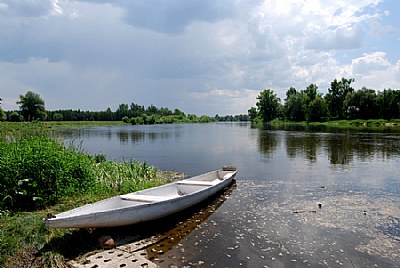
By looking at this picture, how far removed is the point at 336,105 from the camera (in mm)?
87125

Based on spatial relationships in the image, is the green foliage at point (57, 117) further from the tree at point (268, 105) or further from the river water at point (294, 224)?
the river water at point (294, 224)

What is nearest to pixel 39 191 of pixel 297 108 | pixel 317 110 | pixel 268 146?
pixel 268 146

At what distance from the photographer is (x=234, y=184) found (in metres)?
14.4

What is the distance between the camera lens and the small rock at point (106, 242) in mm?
6707

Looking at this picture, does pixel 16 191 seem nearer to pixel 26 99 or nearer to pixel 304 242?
pixel 304 242

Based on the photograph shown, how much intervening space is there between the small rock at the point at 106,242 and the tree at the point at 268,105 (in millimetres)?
111804

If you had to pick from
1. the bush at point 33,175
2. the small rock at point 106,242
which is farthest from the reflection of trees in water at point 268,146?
the small rock at point 106,242

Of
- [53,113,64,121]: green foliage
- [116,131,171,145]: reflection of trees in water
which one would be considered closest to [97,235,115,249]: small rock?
[116,131,171,145]: reflection of trees in water

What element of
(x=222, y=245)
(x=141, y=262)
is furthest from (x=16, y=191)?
(x=222, y=245)

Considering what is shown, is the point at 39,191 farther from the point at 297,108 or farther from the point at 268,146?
the point at 297,108

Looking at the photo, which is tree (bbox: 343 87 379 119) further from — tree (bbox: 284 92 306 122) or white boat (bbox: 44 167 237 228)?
white boat (bbox: 44 167 237 228)

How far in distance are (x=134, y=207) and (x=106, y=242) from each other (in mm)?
1017

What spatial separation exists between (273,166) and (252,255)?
13.1 m

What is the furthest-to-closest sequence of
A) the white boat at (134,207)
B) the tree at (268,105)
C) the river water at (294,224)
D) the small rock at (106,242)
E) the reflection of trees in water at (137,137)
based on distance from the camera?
the tree at (268,105) → the reflection of trees in water at (137,137) → the river water at (294,224) → the small rock at (106,242) → the white boat at (134,207)
